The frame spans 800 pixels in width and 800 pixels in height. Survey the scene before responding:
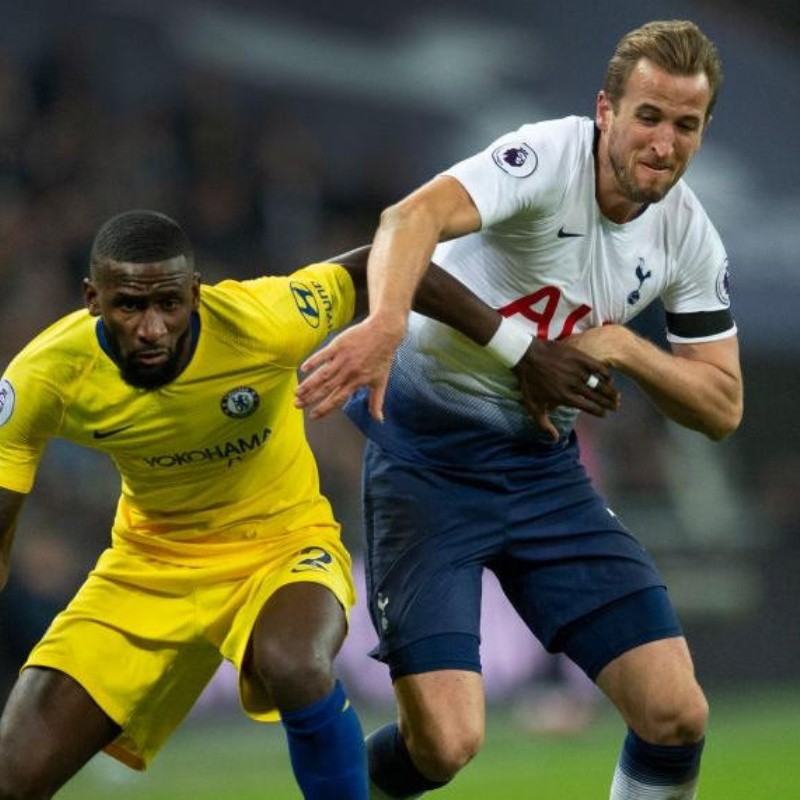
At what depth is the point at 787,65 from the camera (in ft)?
51.4

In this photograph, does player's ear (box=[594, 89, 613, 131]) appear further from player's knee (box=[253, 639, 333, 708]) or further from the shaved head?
player's knee (box=[253, 639, 333, 708])

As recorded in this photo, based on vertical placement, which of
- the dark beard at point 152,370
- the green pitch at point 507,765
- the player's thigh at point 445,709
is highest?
the dark beard at point 152,370

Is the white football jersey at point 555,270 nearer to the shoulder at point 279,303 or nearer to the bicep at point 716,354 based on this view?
the bicep at point 716,354

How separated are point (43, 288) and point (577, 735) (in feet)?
13.0

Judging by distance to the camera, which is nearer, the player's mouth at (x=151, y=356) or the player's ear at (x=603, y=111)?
the player's mouth at (x=151, y=356)

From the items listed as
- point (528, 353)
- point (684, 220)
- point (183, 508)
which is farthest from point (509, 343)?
point (183, 508)

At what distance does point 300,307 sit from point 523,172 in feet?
2.42

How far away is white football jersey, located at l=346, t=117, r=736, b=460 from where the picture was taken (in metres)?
5.45

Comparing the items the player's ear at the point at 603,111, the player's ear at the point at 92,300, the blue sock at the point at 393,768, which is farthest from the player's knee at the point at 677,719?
the player's ear at the point at 92,300

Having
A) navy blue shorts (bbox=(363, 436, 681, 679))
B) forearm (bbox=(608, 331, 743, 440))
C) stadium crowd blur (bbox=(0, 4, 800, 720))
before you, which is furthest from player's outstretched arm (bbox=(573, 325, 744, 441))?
stadium crowd blur (bbox=(0, 4, 800, 720))

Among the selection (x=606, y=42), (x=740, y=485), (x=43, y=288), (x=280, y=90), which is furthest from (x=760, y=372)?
(x=43, y=288)

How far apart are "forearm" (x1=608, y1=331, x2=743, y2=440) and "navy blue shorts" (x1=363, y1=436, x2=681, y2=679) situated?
401 mm

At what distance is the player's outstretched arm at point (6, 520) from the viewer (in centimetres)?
520

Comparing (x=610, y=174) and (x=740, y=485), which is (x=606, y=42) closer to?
(x=740, y=485)
